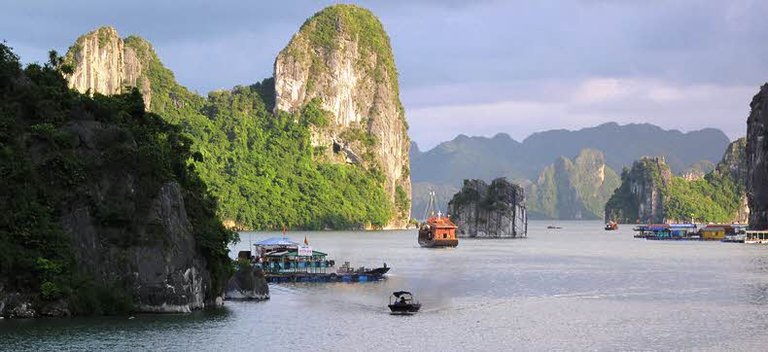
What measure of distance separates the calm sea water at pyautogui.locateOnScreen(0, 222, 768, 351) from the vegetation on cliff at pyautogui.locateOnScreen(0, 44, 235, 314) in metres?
2.07

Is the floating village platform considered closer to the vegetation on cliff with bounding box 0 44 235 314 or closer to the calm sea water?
the calm sea water

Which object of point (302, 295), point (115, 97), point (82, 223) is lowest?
point (302, 295)

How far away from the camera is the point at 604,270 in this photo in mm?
110500

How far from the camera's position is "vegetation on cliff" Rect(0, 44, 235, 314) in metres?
53.5

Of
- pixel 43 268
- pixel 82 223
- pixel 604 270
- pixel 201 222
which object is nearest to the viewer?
pixel 43 268

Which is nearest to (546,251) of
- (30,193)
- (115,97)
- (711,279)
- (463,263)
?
(463,263)

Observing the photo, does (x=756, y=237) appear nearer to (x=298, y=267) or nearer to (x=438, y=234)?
(x=438, y=234)

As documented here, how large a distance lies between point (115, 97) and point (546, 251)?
10078 cm

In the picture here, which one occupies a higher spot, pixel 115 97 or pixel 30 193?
pixel 115 97

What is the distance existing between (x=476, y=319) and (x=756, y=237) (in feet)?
450

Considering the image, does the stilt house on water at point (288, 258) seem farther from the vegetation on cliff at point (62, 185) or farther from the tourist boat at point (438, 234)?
the tourist boat at point (438, 234)

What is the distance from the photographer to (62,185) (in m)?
56.7

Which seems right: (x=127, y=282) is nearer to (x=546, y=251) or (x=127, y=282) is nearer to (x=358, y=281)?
(x=358, y=281)

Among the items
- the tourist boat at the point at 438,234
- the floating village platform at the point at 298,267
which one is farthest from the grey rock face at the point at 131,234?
the tourist boat at the point at 438,234
